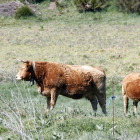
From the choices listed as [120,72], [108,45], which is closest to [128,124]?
[120,72]

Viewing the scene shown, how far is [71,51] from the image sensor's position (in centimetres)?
2044

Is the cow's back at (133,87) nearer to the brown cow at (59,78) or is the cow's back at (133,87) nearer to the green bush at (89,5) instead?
the brown cow at (59,78)

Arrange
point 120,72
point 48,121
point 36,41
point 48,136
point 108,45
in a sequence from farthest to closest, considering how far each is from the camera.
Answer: point 36,41, point 108,45, point 120,72, point 48,121, point 48,136

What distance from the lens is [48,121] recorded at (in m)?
6.07

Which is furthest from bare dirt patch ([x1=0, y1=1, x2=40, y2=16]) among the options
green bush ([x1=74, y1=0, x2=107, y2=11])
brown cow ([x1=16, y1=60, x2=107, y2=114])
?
brown cow ([x1=16, y1=60, x2=107, y2=114])

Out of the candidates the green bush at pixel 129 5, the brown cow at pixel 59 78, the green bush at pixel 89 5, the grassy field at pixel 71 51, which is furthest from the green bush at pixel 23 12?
the brown cow at pixel 59 78

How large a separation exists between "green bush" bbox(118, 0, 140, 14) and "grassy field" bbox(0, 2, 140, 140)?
3.70 feet

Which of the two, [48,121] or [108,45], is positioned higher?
[48,121]

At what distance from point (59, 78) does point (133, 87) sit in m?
2.46

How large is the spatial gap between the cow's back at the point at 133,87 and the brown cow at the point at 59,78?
98cm

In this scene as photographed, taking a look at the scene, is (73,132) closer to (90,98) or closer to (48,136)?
(48,136)

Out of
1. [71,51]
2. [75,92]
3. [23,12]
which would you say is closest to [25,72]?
[75,92]

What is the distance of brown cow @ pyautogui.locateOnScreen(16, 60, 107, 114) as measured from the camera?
818 centimetres

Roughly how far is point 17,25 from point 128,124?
2532 cm
